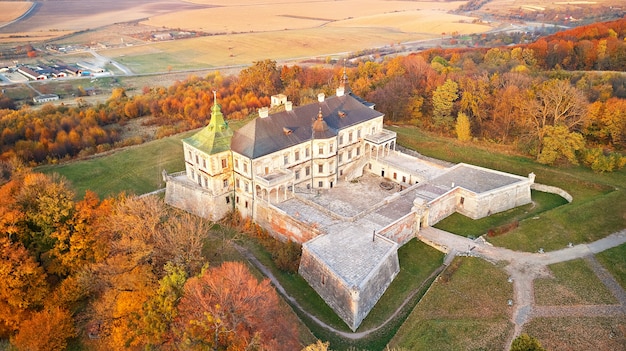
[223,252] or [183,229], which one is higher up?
[183,229]

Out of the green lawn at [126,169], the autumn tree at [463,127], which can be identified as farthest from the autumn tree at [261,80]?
the autumn tree at [463,127]

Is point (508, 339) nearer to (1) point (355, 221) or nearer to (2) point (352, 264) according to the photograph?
(2) point (352, 264)

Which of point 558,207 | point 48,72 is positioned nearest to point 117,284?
point 558,207

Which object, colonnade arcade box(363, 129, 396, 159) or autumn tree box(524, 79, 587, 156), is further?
autumn tree box(524, 79, 587, 156)

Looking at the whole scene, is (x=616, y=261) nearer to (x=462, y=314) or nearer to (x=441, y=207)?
(x=462, y=314)

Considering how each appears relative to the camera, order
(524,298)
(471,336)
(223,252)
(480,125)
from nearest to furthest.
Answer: (471,336) → (524,298) → (223,252) → (480,125)

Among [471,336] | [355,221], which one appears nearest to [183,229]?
[355,221]

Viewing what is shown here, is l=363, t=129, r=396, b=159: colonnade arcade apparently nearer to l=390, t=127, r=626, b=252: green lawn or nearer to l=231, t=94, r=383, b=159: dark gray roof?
l=231, t=94, r=383, b=159: dark gray roof

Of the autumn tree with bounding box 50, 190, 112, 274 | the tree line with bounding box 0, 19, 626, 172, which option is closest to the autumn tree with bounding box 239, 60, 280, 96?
the tree line with bounding box 0, 19, 626, 172
